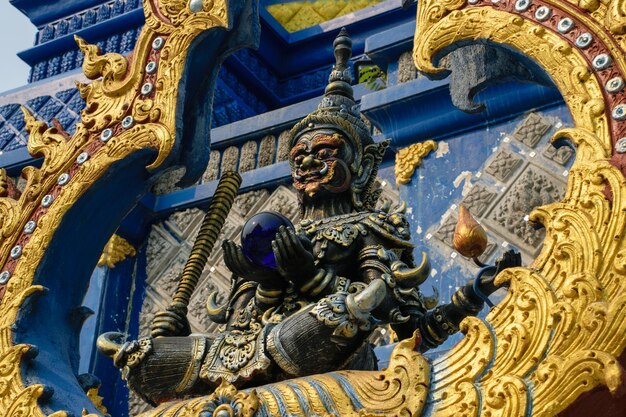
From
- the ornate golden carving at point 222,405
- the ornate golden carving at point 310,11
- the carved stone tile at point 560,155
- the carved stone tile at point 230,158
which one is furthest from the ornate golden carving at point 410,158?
the ornate golden carving at point 310,11

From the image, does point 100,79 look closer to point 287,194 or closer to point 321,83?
point 287,194

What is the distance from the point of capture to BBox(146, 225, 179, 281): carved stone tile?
7480 mm

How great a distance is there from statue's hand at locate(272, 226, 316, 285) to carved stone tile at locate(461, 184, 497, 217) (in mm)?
1919

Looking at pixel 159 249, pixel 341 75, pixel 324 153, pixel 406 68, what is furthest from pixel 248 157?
pixel 324 153

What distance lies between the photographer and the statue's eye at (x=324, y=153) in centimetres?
485

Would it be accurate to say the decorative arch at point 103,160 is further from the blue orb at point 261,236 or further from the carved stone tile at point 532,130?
the carved stone tile at point 532,130

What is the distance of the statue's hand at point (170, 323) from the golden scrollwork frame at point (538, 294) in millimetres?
492

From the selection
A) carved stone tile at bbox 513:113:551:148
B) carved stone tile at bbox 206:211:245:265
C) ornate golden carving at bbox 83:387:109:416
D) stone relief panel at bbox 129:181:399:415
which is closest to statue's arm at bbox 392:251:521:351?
carved stone tile at bbox 513:113:551:148

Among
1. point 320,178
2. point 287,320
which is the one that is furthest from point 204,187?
point 287,320

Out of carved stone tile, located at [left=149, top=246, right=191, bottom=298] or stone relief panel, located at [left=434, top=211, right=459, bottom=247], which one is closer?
stone relief panel, located at [left=434, top=211, right=459, bottom=247]

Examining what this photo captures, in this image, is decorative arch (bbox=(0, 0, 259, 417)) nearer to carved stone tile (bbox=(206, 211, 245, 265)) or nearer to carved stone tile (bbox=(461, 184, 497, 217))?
carved stone tile (bbox=(461, 184, 497, 217))

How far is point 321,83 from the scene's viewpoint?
9.12 m

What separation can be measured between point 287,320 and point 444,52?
113 centimetres

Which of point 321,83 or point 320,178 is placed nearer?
point 320,178
